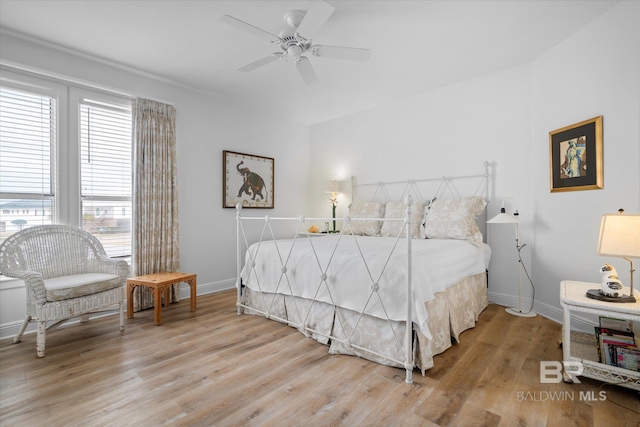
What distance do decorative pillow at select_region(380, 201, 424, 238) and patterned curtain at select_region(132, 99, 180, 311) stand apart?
2619 millimetres

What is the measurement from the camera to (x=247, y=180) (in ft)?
15.2

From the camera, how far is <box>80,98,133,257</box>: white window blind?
3215 millimetres

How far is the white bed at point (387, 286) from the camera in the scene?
205 centimetres

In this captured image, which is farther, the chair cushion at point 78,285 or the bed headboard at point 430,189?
the bed headboard at point 430,189

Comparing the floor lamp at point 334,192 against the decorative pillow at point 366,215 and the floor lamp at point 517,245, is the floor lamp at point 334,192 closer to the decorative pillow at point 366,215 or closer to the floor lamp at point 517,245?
the decorative pillow at point 366,215

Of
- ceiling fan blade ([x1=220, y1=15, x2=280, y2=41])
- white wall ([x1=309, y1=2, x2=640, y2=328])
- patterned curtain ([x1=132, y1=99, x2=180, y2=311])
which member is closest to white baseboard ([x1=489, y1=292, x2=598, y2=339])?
white wall ([x1=309, y1=2, x2=640, y2=328])

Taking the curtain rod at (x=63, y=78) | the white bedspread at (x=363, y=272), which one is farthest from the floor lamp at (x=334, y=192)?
the curtain rod at (x=63, y=78)

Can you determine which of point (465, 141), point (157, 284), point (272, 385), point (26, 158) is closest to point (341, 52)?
point (465, 141)

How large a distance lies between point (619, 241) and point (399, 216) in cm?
219

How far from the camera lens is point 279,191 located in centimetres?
520

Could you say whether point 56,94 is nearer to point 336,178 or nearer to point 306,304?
point 306,304

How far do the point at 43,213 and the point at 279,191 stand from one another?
3015 mm

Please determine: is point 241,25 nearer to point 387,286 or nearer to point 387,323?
point 387,286

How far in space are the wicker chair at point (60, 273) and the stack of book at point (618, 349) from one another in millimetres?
3746
